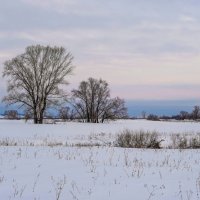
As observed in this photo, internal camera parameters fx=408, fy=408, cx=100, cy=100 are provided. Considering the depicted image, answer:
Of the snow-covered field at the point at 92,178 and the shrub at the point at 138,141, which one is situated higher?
the shrub at the point at 138,141

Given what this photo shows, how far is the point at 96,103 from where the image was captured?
72.6m

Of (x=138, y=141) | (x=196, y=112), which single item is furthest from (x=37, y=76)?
(x=196, y=112)

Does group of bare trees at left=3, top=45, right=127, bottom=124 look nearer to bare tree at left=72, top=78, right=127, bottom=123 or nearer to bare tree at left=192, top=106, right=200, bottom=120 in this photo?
bare tree at left=72, top=78, right=127, bottom=123

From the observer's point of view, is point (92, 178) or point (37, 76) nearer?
point (92, 178)

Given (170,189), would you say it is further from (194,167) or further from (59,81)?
(59,81)

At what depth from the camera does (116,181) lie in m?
8.67

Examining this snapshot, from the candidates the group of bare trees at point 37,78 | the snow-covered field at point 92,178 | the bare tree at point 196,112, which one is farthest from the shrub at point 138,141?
the bare tree at point 196,112

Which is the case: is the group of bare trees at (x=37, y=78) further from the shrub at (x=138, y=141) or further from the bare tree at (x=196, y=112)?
the bare tree at (x=196, y=112)

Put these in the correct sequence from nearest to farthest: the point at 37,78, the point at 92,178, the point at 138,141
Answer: the point at 92,178 → the point at 138,141 → the point at 37,78

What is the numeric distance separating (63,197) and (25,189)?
92 centimetres

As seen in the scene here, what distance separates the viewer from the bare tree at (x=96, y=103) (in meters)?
71.7

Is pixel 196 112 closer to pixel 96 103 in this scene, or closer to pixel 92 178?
pixel 96 103

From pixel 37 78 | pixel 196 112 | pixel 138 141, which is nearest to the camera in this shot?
pixel 138 141

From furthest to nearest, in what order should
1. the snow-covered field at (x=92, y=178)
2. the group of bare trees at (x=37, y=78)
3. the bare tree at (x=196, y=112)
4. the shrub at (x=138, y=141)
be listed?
1. the bare tree at (x=196, y=112)
2. the group of bare trees at (x=37, y=78)
3. the shrub at (x=138, y=141)
4. the snow-covered field at (x=92, y=178)
